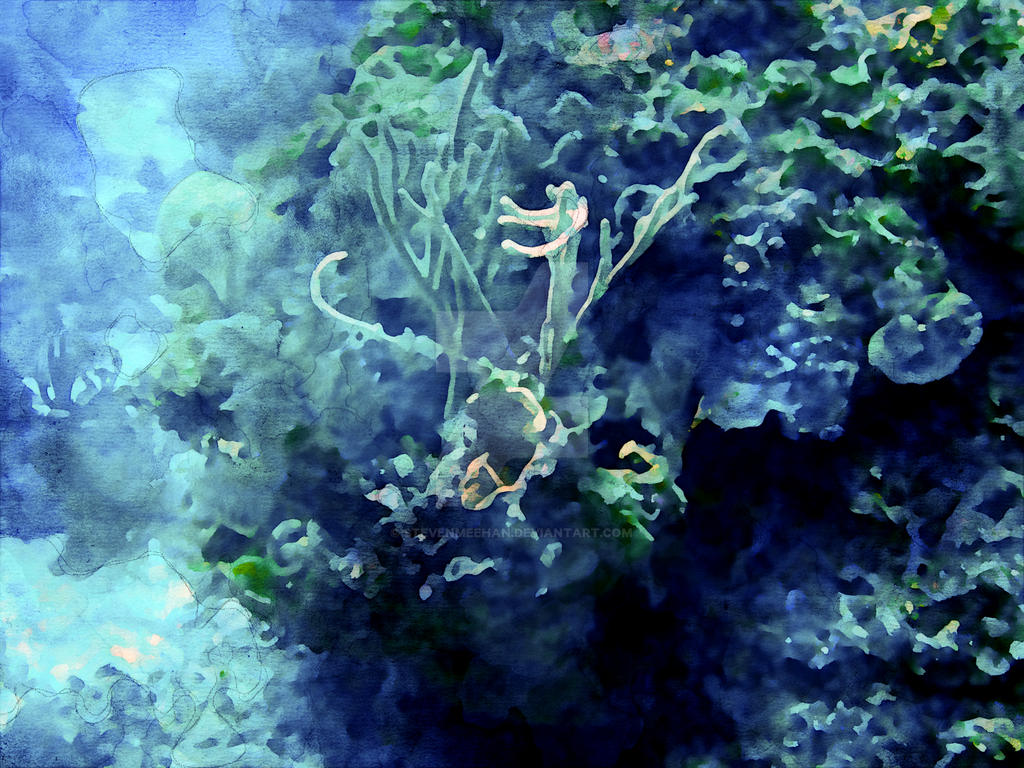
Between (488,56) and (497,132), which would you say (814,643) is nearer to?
(497,132)

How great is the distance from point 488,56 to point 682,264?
21.5 inches

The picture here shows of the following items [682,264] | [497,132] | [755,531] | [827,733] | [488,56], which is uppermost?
[488,56]

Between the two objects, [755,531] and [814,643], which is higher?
[755,531]

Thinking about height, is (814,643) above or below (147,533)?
below

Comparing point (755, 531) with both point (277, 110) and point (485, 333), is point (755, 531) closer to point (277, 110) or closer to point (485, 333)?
point (485, 333)

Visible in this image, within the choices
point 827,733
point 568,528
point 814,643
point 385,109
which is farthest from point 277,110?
point 827,733

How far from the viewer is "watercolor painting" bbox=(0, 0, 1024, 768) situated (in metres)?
1.72

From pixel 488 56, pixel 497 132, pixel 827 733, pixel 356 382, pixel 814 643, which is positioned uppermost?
pixel 488 56

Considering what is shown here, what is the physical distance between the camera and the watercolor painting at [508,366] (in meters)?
1.72

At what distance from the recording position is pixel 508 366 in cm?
172

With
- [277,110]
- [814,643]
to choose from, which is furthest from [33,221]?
[814,643]

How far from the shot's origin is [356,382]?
68.3 inches

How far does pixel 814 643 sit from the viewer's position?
1758 mm

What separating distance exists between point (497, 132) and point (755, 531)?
3.02 feet
